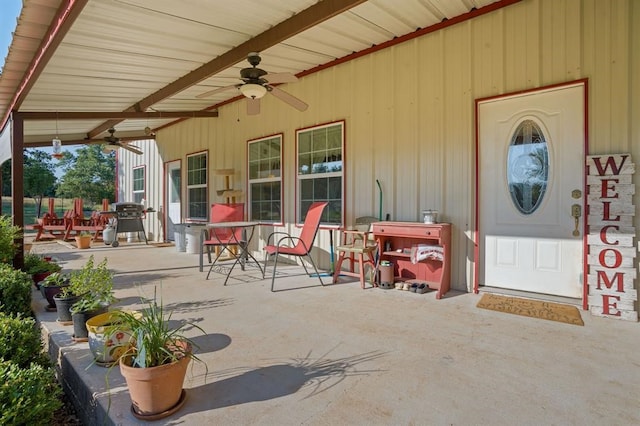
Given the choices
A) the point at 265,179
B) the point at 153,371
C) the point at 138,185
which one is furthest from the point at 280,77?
the point at 138,185

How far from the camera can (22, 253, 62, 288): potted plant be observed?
394 centimetres

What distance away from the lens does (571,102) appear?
3.21m

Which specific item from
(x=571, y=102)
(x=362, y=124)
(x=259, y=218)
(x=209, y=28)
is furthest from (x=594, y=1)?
(x=259, y=218)

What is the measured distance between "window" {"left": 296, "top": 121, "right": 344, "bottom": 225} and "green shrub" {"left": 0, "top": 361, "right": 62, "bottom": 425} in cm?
378

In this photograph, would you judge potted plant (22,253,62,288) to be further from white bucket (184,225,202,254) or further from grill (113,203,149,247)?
grill (113,203,149,247)

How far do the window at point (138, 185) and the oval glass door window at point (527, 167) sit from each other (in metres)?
9.97

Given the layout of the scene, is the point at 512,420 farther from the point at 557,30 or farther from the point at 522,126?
the point at 557,30

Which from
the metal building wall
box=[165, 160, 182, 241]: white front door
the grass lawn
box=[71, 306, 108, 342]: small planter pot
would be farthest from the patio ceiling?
the grass lawn

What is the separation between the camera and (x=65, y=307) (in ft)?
8.95

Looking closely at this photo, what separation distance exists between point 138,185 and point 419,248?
9.82 m

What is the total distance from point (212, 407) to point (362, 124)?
12.5 feet

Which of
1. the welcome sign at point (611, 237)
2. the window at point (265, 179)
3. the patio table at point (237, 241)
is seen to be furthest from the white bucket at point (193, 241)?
the welcome sign at point (611, 237)

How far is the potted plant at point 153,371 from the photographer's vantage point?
155 cm

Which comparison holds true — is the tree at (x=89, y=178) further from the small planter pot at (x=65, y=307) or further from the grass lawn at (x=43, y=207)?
the small planter pot at (x=65, y=307)
